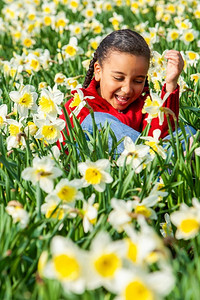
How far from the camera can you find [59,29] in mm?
5406

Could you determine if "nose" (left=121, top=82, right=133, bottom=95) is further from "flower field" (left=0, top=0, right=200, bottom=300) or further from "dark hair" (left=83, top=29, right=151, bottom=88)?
"flower field" (left=0, top=0, right=200, bottom=300)

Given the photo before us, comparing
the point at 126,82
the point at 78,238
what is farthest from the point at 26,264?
the point at 126,82

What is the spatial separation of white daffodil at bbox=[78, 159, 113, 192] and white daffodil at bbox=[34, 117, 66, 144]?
380 mm

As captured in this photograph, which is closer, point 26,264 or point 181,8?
point 26,264

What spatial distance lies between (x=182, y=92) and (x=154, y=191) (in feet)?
4.70

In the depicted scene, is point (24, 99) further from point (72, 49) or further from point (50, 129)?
point (72, 49)

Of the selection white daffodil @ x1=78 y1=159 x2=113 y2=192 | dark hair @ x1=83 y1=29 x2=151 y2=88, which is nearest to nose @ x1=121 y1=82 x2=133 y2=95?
dark hair @ x1=83 y1=29 x2=151 y2=88

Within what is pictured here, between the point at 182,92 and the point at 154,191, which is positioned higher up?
the point at 154,191

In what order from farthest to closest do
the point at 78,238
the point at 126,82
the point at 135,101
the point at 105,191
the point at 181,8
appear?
the point at 181,8 → the point at 135,101 → the point at 126,82 → the point at 105,191 → the point at 78,238

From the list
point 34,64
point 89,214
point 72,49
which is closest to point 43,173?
point 89,214

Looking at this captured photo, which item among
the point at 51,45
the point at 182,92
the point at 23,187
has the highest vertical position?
the point at 23,187

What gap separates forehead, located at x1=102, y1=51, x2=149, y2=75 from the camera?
2742 millimetres

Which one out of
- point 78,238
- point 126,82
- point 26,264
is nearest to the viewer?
point 26,264

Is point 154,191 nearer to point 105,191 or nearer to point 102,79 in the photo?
point 105,191
